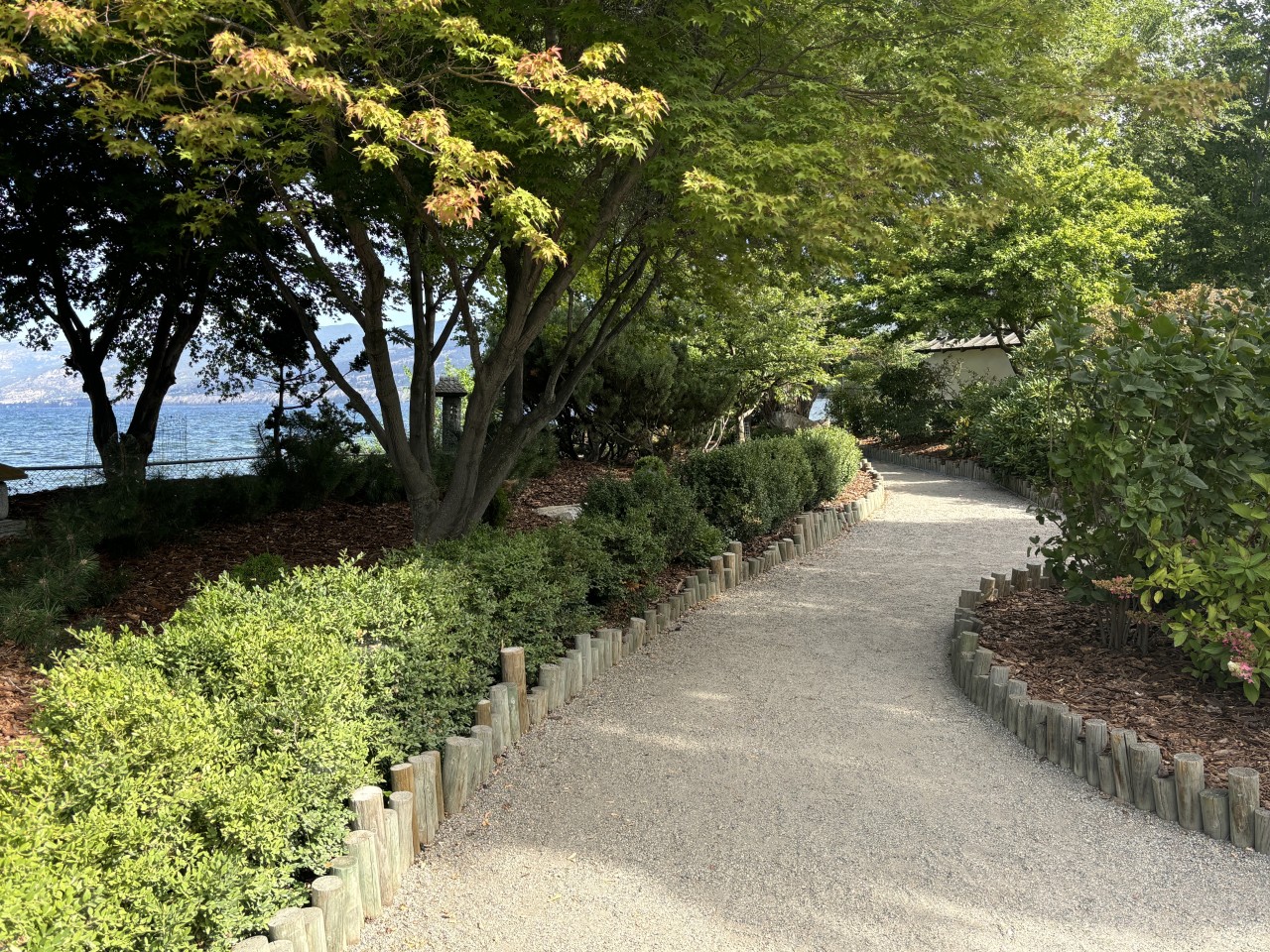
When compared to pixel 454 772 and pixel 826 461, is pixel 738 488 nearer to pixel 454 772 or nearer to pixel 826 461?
pixel 826 461

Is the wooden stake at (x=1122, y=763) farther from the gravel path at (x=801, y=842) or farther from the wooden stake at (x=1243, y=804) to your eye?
the wooden stake at (x=1243, y=804)

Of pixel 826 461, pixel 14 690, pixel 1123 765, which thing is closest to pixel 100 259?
pixel 14 690

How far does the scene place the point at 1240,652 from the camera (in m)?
4.53

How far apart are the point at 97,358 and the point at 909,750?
11.1 meters

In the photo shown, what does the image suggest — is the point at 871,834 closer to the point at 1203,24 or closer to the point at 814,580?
the point at 814,580

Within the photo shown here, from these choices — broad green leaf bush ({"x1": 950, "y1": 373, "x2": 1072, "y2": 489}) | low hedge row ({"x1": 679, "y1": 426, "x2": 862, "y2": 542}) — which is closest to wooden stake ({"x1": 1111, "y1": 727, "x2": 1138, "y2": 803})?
low hedge row ({"x1": 679, "y1": 426, "x2": 862, "y2": 542})

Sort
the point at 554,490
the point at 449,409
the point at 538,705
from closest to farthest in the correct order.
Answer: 1. the point at 538,705
2. the point at 554,490
3. the point at 449,409

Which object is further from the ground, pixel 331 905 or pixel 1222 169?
pixel 1222 169

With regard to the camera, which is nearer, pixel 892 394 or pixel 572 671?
pixel 572 671

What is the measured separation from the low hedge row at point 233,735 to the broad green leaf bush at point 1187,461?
3366mm

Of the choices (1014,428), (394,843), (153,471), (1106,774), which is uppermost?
(1014,428)

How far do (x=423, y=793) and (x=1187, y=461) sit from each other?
14.3 feet

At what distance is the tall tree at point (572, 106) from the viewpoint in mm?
5266

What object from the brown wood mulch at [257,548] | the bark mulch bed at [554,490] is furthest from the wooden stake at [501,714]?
the bark mulch bed at [554,490]
